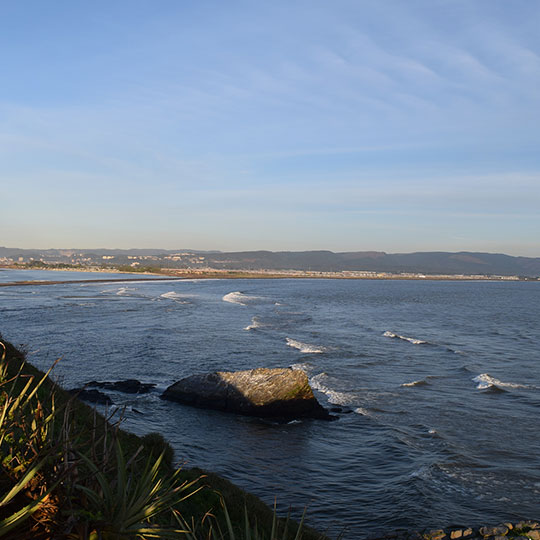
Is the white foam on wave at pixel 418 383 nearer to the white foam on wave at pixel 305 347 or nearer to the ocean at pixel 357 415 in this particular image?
the ocean at pixel 357 415

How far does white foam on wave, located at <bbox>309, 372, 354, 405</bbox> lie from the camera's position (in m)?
24.9

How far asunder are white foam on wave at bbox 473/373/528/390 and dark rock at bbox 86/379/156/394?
18.6 meters

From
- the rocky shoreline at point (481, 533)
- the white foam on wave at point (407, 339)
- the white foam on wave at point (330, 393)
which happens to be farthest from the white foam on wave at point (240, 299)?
the rocky shoreline at point (481, 533)

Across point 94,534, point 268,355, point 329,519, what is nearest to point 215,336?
point 268,355

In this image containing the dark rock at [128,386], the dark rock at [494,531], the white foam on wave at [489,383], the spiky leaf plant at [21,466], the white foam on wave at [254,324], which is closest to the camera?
the spiky leaf plant at [21,466]

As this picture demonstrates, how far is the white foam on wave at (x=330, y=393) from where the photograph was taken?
81.8 ft

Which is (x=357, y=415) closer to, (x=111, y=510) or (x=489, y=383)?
(x=489, y=383)

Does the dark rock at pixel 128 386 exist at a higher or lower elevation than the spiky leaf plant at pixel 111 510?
lower

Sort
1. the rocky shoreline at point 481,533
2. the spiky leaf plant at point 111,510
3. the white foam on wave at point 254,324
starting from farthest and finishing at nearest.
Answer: the white foam on wave at point 254,324
the rocky shoreline at point 481,533
the spiky leaf plant at point 111,510

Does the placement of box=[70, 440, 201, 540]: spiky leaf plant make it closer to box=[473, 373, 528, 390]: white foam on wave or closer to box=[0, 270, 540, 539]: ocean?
box=[0, 270, 540, 539]: ocean

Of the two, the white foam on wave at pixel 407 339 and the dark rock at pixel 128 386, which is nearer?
the dark rock at pixel 128 386

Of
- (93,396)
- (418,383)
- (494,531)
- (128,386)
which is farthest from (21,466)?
(418,383)

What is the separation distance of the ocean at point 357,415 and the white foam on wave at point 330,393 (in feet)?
0.57

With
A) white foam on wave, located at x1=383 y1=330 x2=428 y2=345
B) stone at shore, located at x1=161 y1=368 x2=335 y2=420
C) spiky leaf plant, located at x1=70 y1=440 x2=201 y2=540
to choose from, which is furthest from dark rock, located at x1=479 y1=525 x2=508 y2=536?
white foam on wave, located at x1=383 y1=330 x2=428 y2=345
